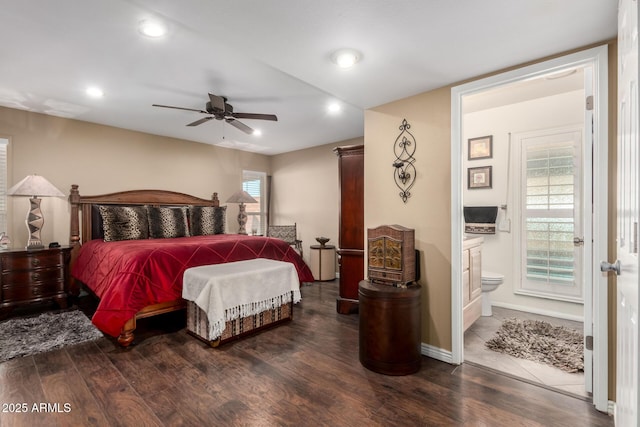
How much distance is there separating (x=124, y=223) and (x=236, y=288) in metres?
2.23

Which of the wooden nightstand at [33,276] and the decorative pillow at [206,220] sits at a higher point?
the decorative pillow at [206,220]

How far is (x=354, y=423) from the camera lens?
1.75 m

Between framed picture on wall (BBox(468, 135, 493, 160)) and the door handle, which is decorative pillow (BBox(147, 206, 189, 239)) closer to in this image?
framed picture on wall (BBox(468, 135, 493, 160))

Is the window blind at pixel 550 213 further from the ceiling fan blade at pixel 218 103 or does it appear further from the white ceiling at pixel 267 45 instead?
the ceiling fan blade at pixel 218 103

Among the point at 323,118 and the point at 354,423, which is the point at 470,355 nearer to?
the point at 354,423

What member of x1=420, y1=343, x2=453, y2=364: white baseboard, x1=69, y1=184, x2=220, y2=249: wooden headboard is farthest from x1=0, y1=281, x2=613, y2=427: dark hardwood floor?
x1=69, y1=184, x2=220, y2=249: wooden headboard

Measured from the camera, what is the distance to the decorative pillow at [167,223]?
4.32m

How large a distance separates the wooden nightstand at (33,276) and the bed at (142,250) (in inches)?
7.9

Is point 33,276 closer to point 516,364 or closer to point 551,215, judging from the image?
point 516,364

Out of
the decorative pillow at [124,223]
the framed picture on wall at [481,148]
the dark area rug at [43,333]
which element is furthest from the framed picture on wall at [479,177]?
the dark area rug at [43,333]

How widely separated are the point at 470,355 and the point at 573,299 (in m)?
1.73

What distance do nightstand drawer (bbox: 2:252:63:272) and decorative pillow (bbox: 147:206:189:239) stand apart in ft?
3.46

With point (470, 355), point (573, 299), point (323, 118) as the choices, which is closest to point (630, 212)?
point (470, 355)

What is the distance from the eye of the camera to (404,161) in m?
2.76
